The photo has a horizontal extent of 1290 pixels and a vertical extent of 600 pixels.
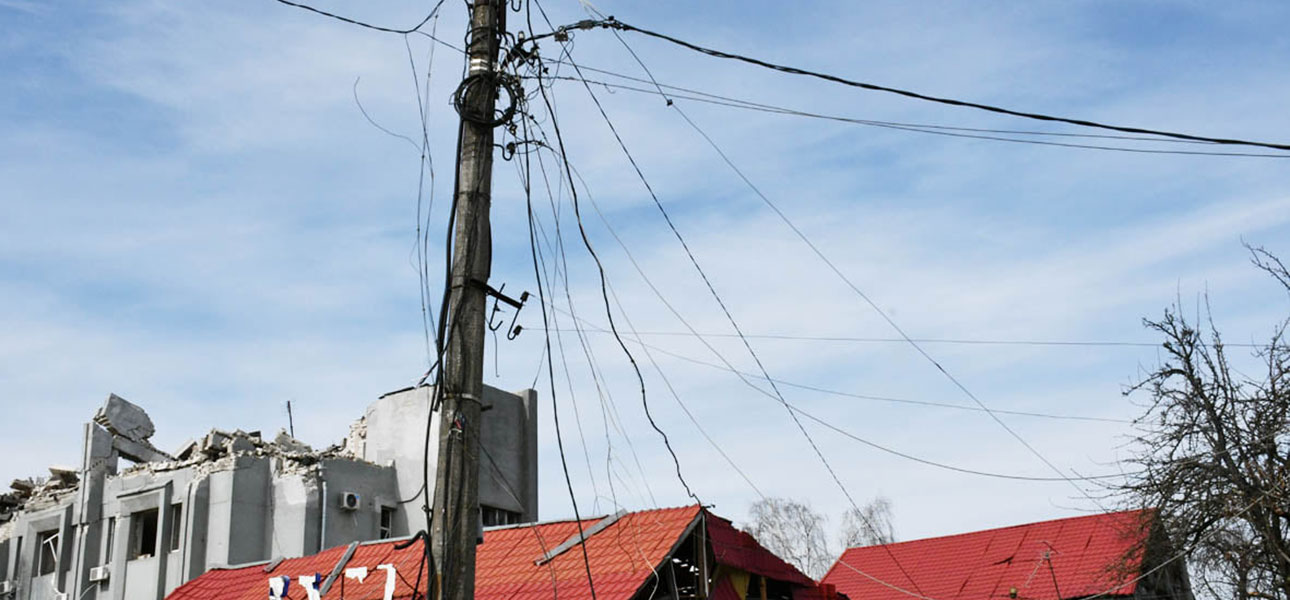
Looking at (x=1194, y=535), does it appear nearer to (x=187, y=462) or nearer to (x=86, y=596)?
(x=187, y=462)

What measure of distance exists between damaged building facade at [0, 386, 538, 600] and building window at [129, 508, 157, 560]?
0.04 m

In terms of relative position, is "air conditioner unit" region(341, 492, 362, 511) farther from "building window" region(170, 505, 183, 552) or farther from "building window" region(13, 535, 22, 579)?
"building window" region(13, 535, 22, 579)

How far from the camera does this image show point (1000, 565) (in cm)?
3403

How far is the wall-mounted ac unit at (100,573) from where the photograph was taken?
3075 cm

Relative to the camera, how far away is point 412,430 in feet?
107

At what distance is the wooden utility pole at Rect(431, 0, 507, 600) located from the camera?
860 cm

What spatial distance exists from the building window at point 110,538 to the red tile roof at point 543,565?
559 inches

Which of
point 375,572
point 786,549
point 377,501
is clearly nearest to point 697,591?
point 375,572

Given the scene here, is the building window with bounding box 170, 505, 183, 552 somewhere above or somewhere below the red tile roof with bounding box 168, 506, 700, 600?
above

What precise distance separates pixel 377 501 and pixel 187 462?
16.8ft


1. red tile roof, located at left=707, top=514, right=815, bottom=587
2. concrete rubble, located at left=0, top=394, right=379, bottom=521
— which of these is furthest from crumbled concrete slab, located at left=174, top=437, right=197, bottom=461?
red tile roof, located at left=707, top=514, right=815, bottom=587

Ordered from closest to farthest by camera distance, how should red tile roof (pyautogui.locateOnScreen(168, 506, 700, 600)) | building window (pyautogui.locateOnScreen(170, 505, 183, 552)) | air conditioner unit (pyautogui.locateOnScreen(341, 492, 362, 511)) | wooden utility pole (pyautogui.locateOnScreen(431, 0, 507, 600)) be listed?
1. wooden utility pole (pyautogui.locateOnScreen(431, 0, 507, 600))
2. red tile roof (pyautogui.locateOnScreen(168, 506, 700, 600))
3. building window (pyautogui.locateOnScreen(170, 505, 183, 552))
4. air conditioner unit (pyautogui.locateOnScreen(341, 492, 362, 511))

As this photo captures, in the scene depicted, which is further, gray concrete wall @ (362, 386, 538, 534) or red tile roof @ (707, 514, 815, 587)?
gray concrete wall @ (362, 386, 538, 534)

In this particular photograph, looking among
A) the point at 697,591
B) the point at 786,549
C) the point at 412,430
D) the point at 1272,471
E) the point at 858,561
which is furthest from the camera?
the point at 786,549
